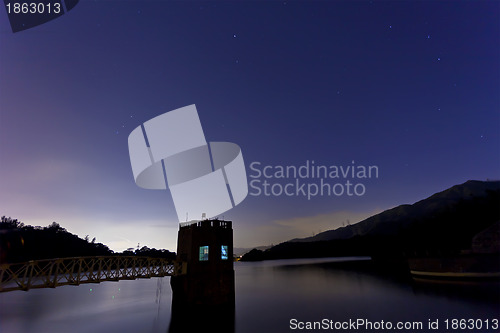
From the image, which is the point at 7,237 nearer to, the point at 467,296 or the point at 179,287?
the point at 179,287

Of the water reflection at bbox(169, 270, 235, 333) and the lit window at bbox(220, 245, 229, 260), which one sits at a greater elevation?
the lit window at bbox(220, 245, 229, 260)

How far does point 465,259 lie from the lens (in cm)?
5166

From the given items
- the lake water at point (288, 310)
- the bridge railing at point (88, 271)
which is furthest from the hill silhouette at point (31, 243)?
the bridge railing at point (88, 271)

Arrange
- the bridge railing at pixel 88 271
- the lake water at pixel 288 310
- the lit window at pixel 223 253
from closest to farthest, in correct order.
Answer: the bridge railing at pixel 88 271 → the lake water at pixel 288 310 → the lit window at pixel 223 253

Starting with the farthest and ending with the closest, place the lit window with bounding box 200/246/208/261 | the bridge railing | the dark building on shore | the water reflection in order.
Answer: the lit window with bounding box 200/246/208/261 → the dark building on shore → the water reflection → the bridge railing

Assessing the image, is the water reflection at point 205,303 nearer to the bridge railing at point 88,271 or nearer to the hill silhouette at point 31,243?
the bridge railing at point 88,271

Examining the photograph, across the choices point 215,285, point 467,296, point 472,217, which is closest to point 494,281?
point 467,296

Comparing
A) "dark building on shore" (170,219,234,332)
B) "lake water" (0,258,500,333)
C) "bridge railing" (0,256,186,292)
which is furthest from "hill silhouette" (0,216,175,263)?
"dark building on shore" (170,219,234,332)

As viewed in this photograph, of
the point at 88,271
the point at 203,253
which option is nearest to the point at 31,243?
the point at 88,271

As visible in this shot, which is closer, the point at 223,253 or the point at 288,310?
the point at 223,253

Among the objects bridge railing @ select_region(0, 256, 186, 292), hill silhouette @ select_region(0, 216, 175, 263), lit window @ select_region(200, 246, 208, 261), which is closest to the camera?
bridge railing @ select_region(0, 256, 186, 292)

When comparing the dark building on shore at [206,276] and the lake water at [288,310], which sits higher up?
the dark building on shore at [206,276]

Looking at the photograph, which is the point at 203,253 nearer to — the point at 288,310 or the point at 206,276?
the point at 206,276

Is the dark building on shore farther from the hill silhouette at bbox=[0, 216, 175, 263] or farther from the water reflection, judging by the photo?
the hill silhouette at bbox=[0, 216, 175, 263]
